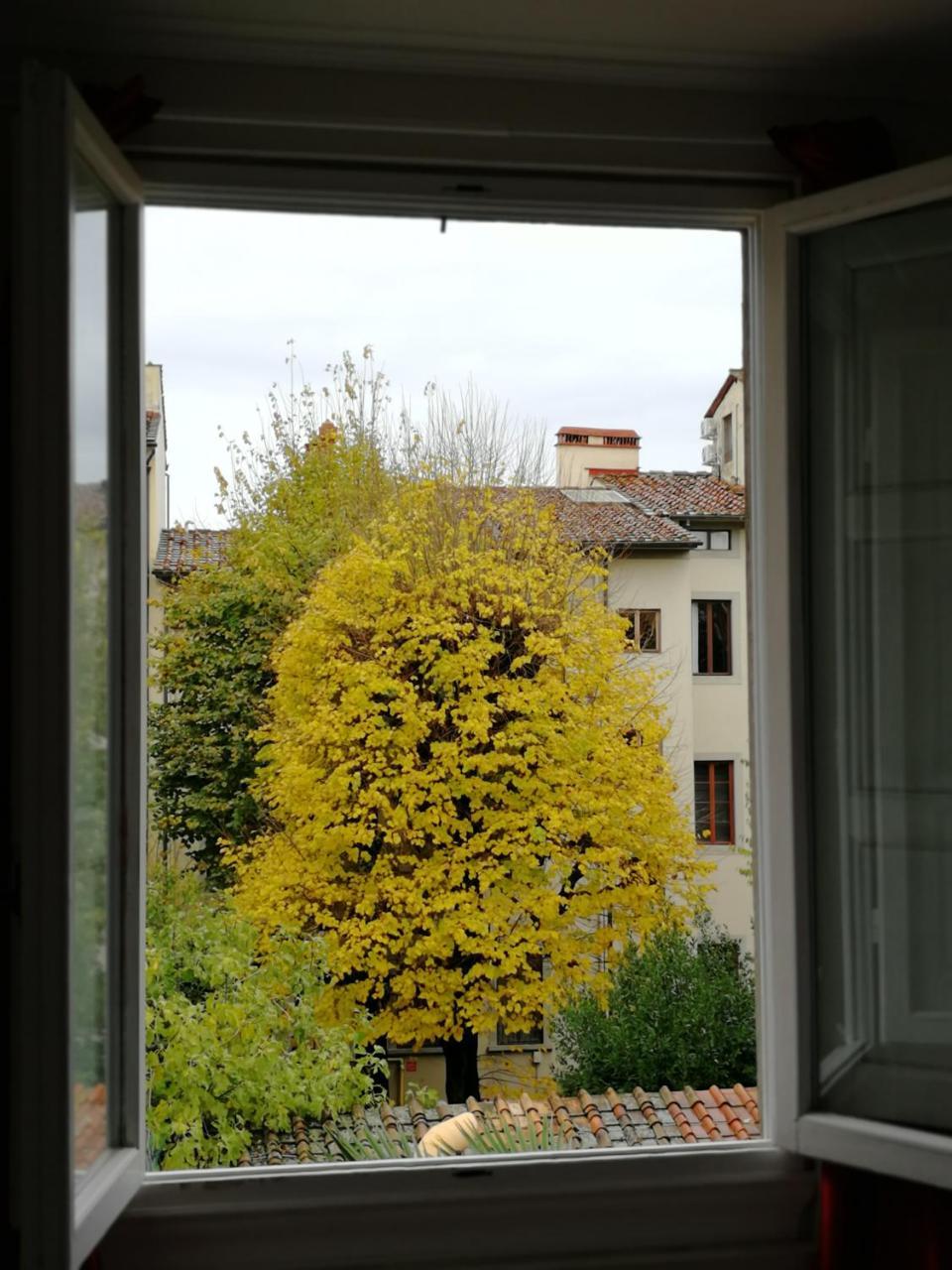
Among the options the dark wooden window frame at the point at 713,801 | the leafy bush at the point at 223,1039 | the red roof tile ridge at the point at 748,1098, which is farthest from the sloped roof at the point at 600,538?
the red roof tile ridge at the point at 748,1098

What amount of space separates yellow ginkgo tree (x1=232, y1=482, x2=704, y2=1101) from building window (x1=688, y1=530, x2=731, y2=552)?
0.42 m

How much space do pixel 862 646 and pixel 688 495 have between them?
102cm

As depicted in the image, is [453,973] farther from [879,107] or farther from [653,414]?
[879,107]

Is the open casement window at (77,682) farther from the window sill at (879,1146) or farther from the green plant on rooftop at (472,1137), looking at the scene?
the window sill at (879,1146)

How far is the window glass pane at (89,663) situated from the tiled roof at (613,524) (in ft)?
4.70

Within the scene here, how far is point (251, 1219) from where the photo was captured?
4.97 feet

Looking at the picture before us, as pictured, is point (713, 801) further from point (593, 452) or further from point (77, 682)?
point (77, 682)

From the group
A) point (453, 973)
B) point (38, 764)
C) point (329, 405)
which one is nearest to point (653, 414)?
point (329, 405)

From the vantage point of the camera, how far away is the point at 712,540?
2.46 meters

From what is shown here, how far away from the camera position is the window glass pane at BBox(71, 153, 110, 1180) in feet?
4.06

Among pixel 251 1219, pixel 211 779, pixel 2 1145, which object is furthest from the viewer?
pixel 211 779

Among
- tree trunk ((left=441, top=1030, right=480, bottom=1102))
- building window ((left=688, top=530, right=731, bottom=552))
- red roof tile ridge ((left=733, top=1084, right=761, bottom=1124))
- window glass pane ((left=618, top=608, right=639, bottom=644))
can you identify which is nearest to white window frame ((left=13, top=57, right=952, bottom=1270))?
red roof tile ridge ((left=733, top=1084, right=761, bottom=1124))

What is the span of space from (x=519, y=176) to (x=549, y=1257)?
1526mm

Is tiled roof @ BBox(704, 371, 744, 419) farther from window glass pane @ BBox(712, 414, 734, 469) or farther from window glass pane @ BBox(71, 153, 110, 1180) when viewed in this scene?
window glass pane @ BBox(71, 153, 110, 1180)
